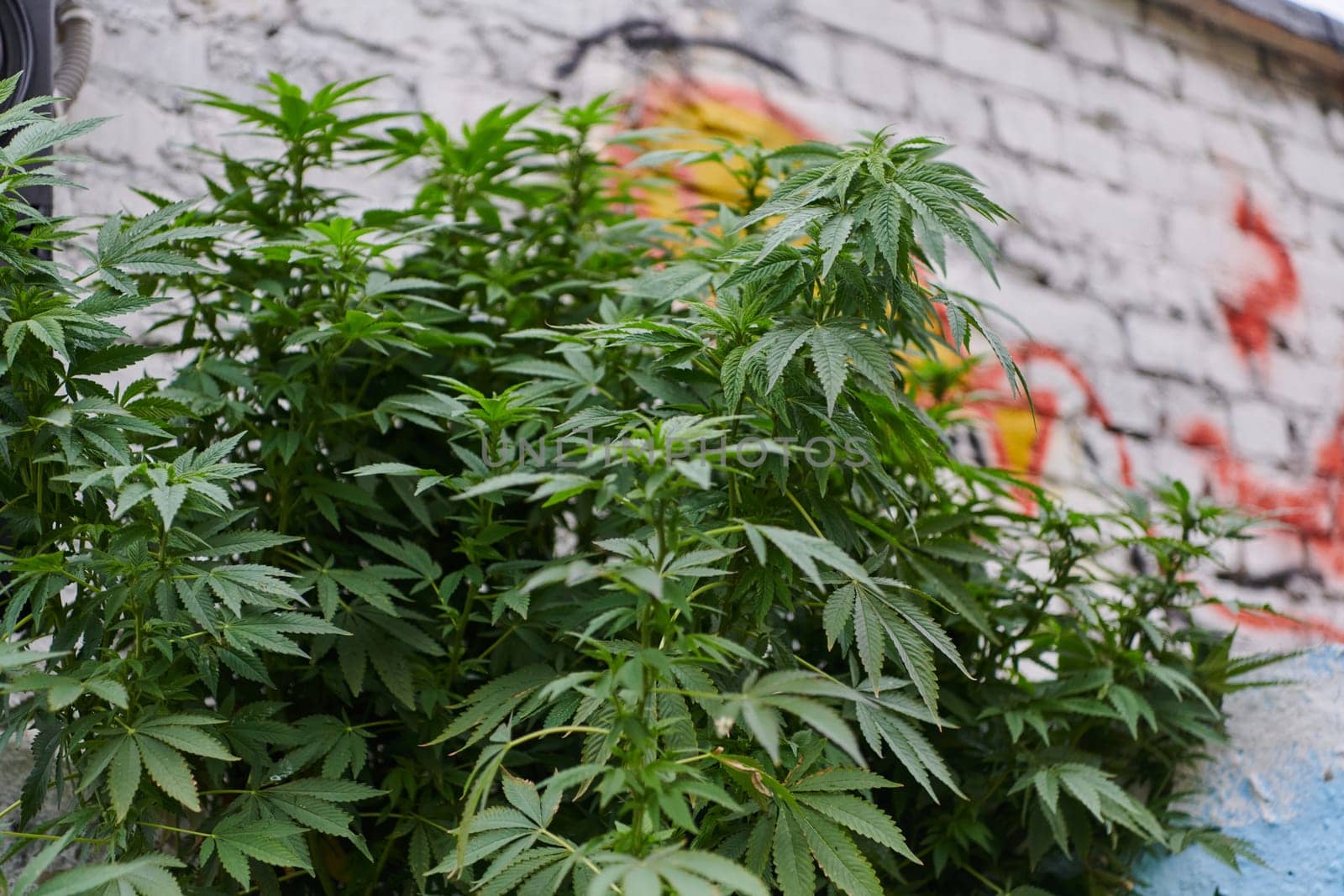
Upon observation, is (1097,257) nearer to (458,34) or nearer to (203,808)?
(458,34)

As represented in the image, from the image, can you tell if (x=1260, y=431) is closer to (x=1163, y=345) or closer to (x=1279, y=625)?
(x=1163, y=345)

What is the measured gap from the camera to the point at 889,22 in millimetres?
2666

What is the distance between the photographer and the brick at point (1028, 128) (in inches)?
107

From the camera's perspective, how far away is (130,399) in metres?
1.26

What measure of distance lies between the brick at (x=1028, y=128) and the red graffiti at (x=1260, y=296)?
1.90ft

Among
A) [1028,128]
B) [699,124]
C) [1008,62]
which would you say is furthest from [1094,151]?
[699,124]

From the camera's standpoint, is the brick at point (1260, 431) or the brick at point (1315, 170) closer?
the brick at point (1260, 431)

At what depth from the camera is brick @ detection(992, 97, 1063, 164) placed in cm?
273

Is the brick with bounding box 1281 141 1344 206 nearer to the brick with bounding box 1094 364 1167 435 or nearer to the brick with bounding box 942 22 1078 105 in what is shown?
the brick with bounding box 942 22 1078 105

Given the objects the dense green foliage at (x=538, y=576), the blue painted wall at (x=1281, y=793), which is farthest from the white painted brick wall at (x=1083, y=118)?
the blue painted wall at (x=1281, y=793)

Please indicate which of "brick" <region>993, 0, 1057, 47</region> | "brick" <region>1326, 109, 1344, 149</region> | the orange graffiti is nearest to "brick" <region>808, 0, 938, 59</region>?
"brick" <region>993, 0, 1057, 47</region>

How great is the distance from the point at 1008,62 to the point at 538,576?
2.34 meters

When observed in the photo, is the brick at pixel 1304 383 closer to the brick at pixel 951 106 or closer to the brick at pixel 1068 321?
the brick at pixel 1068 321

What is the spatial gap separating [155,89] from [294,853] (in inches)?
56.6
